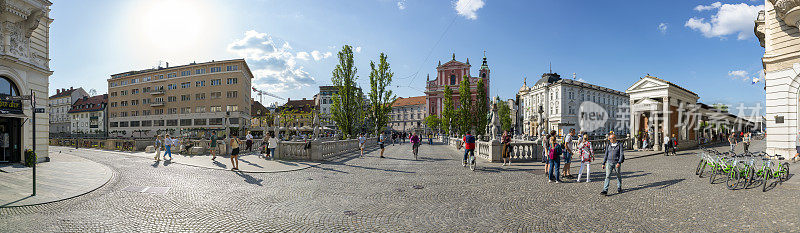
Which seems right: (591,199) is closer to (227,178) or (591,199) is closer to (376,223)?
(376,223)

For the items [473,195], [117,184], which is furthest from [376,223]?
[117,184]

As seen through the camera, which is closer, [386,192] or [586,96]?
[386,192]

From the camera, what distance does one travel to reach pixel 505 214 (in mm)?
5840

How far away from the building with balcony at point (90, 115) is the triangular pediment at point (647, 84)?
10416 cm

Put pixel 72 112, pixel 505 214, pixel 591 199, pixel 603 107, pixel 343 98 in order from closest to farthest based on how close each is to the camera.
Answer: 1. pixel 505 214
2. pixel 591 199
3. pixel 343 98
4. pixel 603 107
5. pixel 72 112

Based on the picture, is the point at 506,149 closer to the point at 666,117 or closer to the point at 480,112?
the point at 666,117

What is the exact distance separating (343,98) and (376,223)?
24.6 metres

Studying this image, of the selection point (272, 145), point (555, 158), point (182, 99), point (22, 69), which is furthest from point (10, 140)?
point (182, 99)

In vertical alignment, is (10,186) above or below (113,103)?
below

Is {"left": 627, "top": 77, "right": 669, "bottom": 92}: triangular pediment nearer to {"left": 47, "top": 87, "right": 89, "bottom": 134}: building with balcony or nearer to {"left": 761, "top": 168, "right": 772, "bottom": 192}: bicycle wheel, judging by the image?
{"left": 761, "top": 168, "right": 772, "bottom": 192}: bicycle wheel

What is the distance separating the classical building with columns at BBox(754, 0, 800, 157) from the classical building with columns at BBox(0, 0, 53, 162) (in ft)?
101

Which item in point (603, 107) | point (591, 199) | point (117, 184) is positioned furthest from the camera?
point (603, 107)

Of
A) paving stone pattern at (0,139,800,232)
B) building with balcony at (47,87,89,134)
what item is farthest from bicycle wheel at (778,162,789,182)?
building with balcony at (47,87,89,134)

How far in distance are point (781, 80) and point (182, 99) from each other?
260 ft
